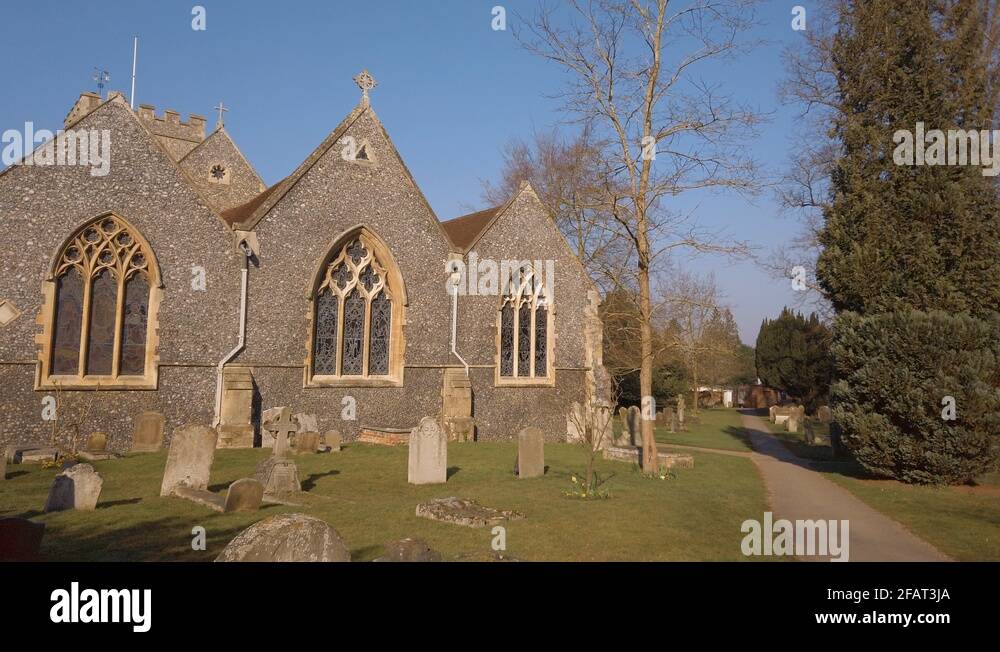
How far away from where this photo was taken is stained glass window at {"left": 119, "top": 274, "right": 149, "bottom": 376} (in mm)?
16109

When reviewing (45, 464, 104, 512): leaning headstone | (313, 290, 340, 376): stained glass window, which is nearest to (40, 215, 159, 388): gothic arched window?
(313, 290, 340, 376): stained glass window

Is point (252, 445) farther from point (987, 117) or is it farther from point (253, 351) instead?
point (987, 117)

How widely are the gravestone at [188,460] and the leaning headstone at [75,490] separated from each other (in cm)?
136

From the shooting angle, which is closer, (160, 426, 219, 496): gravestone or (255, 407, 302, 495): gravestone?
(160, 426, 219, 496): gravestone

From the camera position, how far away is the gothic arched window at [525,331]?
870 inches

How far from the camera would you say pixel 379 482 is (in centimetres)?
1279

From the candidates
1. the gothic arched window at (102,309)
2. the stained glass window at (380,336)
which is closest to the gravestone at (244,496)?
the gothic arched window at (102,309)

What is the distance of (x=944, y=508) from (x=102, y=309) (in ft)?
57.4

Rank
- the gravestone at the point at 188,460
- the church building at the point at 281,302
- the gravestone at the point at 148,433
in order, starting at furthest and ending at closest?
1. the gravestone at the point at 148,433
2. the church building at the point at 281,302
3. the gravestone at the point at 188,460

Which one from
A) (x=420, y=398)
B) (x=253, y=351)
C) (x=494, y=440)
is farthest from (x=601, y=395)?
(x=253, y=351)

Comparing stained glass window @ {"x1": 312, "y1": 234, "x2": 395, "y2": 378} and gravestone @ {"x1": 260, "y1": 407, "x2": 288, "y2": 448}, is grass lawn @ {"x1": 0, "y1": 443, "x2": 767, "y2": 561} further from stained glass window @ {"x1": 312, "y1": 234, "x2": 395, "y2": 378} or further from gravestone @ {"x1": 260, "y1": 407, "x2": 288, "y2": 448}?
stained glass window @ {"x1": 312, "y1": 234, "x2": 395, "y2": 378}

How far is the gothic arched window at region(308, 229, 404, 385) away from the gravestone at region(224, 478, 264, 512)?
865cm

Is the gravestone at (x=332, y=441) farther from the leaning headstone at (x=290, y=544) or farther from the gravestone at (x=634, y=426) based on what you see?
the leaning headstone at (x=290, y=544)

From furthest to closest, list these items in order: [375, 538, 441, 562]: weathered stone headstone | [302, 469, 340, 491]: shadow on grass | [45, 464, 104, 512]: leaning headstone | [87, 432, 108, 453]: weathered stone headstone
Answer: [87, 432, 108, 453]: weathered stone headstone, [302, 469, 340, 491]: shadow on grass, [45, 464, 104, 512]: leaning headstone, [375, 538, 441, 562]: weathered stone headstone
